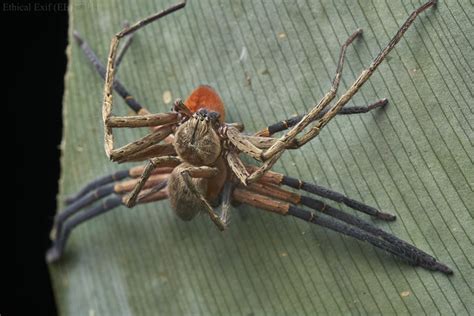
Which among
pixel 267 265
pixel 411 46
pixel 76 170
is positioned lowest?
pixel 76 170

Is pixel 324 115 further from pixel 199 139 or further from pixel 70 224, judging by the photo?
pixel 70 224

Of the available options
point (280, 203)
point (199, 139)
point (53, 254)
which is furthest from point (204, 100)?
point (53, 254)

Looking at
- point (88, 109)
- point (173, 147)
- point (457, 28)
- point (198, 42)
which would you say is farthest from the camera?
point (88, 109)

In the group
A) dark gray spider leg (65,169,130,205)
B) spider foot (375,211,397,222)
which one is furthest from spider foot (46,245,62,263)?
spider foot (375,211,397,222)

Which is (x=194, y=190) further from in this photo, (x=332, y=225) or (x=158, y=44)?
(x=158, y=44)

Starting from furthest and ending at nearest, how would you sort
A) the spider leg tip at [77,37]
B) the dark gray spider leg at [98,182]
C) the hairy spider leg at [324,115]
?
the spider leg tip at [77,37]
the dark gray spider leg at [98,182]
the hairy spider leg at [324,115]

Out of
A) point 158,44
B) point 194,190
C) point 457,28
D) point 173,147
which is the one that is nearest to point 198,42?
point 158,44

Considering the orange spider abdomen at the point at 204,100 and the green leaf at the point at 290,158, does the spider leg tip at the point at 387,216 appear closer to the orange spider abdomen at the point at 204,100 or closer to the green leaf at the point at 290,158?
the green leaf at the point at 290,158

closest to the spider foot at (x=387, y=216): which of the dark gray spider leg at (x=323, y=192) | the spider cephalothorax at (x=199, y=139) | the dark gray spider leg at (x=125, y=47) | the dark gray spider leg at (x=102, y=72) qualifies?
the dark gray spider leg at (x=323, y=192)
